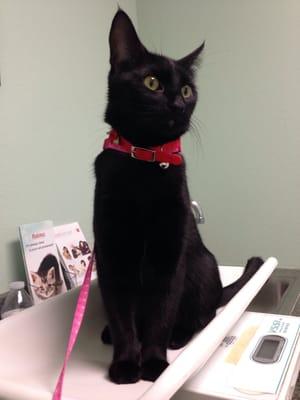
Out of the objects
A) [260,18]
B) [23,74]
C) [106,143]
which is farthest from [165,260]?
[260,18]

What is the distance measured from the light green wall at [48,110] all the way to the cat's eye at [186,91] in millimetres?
521

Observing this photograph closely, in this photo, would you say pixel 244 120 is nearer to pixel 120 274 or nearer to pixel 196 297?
pixel 196 297

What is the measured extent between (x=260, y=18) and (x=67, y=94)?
831 mm

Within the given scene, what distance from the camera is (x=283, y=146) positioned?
1562mm

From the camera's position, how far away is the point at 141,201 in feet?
2.11

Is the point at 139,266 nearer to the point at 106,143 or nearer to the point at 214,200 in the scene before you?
the point at 106,143

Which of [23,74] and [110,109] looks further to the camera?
[23,74]

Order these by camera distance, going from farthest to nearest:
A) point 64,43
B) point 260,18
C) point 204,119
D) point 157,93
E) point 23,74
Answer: point 204,119, point 260,18, point 64,43, point 23,74, point 157,93

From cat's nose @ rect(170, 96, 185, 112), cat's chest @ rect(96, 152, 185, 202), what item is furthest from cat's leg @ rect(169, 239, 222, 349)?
cat's nose @ rect(170, 96, 185, 112)

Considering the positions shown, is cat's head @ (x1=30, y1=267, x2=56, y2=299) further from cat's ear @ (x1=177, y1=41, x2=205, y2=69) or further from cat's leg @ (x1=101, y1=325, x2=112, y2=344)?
cat's ear @ (x1=177, y1=41, x2=205, y2=69)

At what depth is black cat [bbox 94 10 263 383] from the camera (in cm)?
64

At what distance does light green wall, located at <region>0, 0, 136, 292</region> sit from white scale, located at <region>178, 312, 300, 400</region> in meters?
0.63

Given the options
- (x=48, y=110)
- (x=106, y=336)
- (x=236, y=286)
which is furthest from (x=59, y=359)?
(x=48, y=110)

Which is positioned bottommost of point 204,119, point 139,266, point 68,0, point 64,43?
point 139,266
